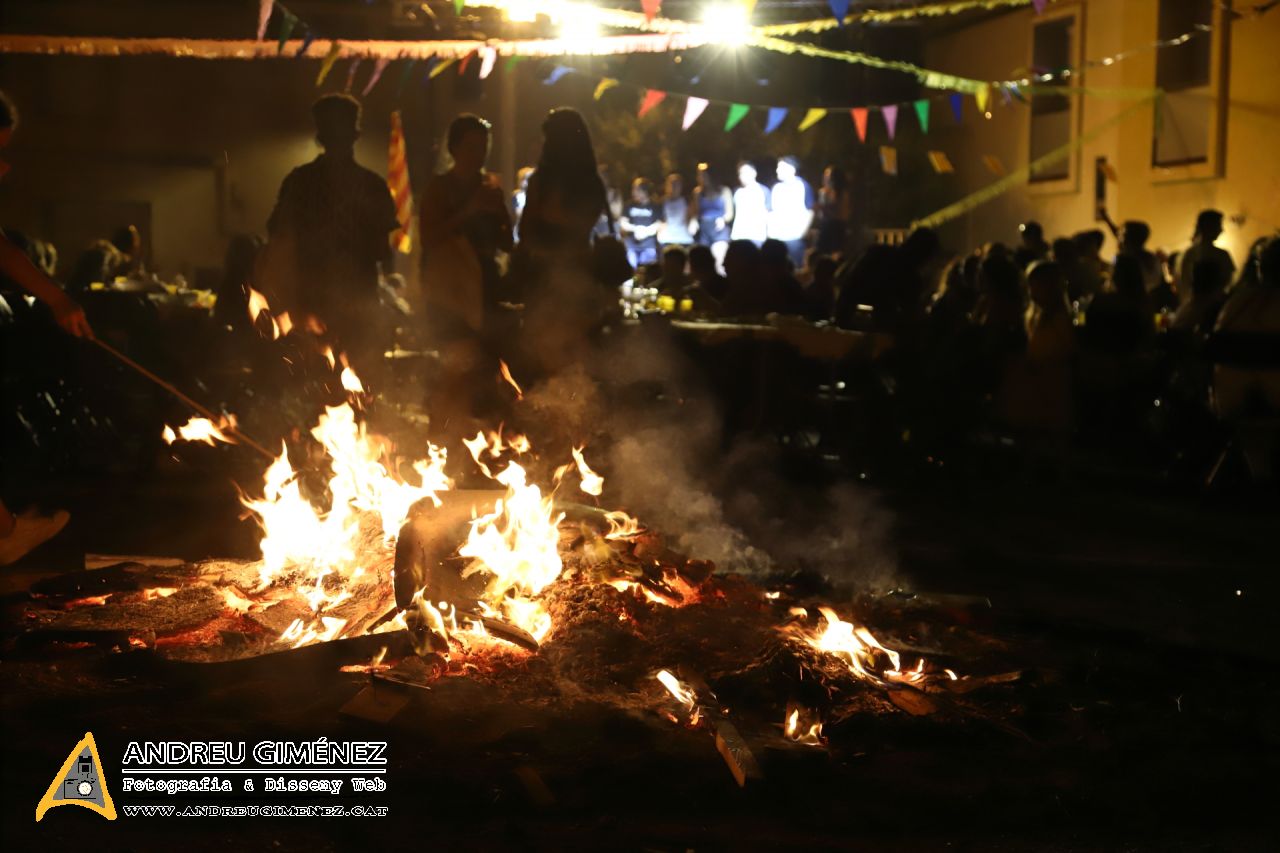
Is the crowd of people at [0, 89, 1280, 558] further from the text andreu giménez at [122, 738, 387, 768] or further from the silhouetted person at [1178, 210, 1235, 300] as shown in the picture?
the text andreu giménez at [122, 738, 387, 768]

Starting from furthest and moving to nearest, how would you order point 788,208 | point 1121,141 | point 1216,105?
point 788,208, point 1121,141, point 1216,105

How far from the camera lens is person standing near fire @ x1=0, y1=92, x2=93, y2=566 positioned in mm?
5750

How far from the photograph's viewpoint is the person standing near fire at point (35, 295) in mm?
5750

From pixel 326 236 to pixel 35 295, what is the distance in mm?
2192

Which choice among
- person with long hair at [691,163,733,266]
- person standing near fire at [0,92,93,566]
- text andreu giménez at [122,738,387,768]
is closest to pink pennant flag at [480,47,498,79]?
person standing near fire at [0,92,93,566]

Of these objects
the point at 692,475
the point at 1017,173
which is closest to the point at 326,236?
the point at 692,475

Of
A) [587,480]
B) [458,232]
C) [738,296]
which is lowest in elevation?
[587,480]

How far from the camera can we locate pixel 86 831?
353cm

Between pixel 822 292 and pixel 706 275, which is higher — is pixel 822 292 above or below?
below

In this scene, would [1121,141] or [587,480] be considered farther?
[1121,141]

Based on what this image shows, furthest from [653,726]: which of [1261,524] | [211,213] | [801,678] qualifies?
[211,213]

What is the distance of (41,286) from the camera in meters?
5.86

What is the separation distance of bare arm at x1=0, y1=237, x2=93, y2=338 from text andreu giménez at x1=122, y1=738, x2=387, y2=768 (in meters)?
2.46

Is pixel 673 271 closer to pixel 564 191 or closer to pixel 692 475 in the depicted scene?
pixel 692 475
